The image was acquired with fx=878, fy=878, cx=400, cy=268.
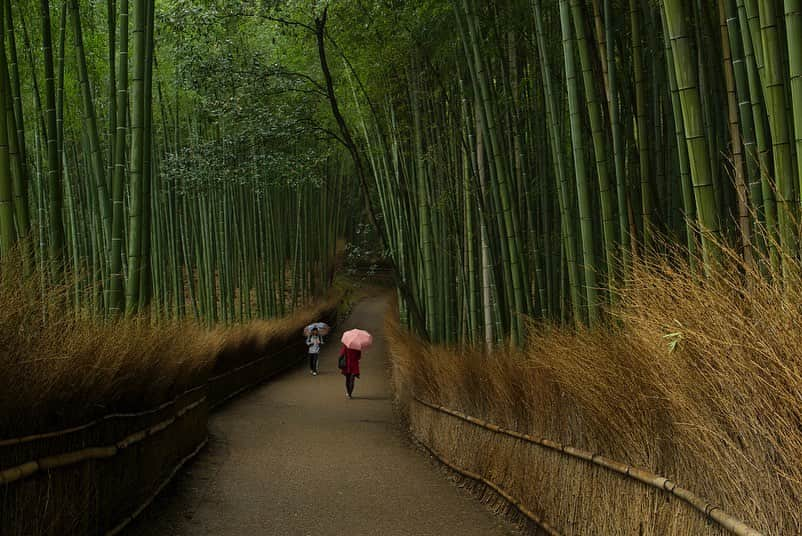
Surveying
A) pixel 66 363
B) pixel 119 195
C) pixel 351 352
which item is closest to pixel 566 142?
pixel 119 195

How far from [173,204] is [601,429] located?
35.3 feet

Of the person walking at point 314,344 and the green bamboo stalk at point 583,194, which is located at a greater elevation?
the green bamboo stalk at point 583,194

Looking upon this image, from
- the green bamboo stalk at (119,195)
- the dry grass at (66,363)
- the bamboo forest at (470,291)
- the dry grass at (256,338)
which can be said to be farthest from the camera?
the dry grass at (256,338)

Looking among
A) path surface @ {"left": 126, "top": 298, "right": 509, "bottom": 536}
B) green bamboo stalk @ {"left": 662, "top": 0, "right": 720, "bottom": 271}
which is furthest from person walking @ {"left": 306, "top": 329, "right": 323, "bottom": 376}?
green bamboo stalk @ {"left": 662, "top": 0, "right": 720, "bottom": 271}

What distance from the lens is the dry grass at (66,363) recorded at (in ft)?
8.57

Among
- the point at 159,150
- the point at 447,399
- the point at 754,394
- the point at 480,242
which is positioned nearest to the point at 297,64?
the point at 159,150

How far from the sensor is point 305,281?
19406 mm

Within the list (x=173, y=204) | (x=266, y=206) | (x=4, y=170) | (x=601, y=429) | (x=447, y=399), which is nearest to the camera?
(x=601, y=429)

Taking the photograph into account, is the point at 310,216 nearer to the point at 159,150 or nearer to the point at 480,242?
the point at 159,150

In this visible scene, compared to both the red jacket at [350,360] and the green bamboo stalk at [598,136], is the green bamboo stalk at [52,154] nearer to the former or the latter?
the green bamboo stalk at [598,136]

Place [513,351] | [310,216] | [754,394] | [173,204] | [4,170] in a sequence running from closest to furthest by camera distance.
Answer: [754,394] → [4,170] → [513,351] → [173,204] → [310,216]

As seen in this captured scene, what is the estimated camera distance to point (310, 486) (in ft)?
16.9

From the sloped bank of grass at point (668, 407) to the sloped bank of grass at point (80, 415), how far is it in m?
1.79

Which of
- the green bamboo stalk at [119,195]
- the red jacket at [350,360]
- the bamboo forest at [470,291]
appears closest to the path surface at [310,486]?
the bamboo forest at [470,291]
